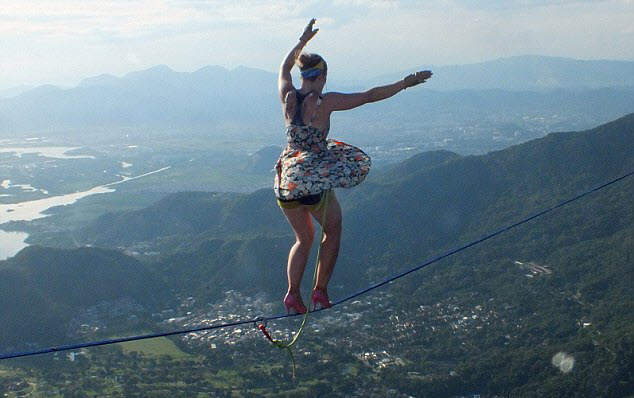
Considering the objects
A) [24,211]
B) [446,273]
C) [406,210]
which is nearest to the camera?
[446,273]

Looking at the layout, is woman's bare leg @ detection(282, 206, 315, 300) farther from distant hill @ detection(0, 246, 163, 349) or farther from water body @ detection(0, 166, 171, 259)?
water body @ detection(0, 166, 171, 259)

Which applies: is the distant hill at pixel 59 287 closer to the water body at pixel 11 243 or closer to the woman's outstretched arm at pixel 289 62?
the water body at pixel 11 243

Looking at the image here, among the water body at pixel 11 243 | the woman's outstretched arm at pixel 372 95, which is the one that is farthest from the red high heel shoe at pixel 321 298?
the water body at pixel 11 243

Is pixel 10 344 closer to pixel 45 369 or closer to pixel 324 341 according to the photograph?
pixel 45 369

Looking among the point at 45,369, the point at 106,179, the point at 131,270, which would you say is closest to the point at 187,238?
the point at 131,270

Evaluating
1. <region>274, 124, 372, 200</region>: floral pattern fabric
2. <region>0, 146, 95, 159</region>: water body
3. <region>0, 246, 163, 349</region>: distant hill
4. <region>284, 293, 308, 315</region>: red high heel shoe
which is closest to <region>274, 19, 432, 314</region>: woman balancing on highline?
<region>274, 124, 372, 200</region>: floral pattern fabric

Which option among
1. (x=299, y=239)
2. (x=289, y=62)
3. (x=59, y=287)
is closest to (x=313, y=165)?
(x=299, y=239)

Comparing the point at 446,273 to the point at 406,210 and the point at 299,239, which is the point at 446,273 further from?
the point at 299,239
